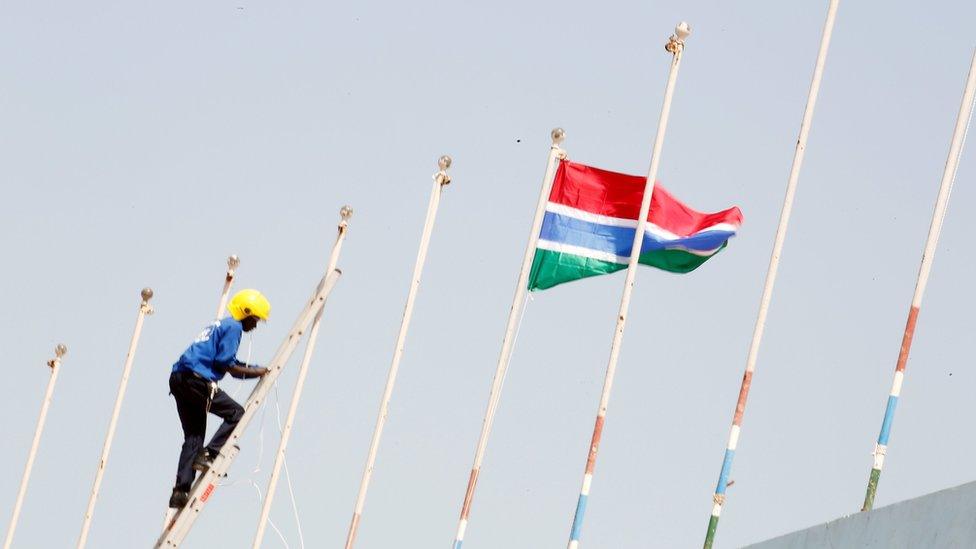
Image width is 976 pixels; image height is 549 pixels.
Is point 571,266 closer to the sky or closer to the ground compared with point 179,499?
closer to the sky

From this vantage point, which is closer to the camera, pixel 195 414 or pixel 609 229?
pixel 195 414

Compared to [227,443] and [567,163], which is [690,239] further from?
[227,443]

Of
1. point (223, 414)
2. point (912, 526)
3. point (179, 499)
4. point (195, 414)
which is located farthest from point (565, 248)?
point (912, 526)

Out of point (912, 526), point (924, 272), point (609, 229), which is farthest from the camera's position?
point (609, 229)

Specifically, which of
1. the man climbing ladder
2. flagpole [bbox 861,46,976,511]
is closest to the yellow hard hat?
the man climbing ladder

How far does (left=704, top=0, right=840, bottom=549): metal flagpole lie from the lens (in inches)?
680

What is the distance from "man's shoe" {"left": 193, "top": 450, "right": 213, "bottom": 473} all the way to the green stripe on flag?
4.23 metres

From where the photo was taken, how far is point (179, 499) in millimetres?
17906

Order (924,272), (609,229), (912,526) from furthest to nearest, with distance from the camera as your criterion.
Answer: (609,229) → (924,272) → (912,526)

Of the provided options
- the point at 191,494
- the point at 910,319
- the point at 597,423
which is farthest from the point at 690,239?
the point at 191,494

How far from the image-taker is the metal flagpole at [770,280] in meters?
17.3

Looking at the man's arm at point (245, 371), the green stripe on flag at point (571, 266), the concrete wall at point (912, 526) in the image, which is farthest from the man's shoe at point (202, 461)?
the concrete wall at point (912, 526)

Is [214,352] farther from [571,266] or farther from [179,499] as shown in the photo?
[571,266]

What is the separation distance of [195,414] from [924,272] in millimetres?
6295
